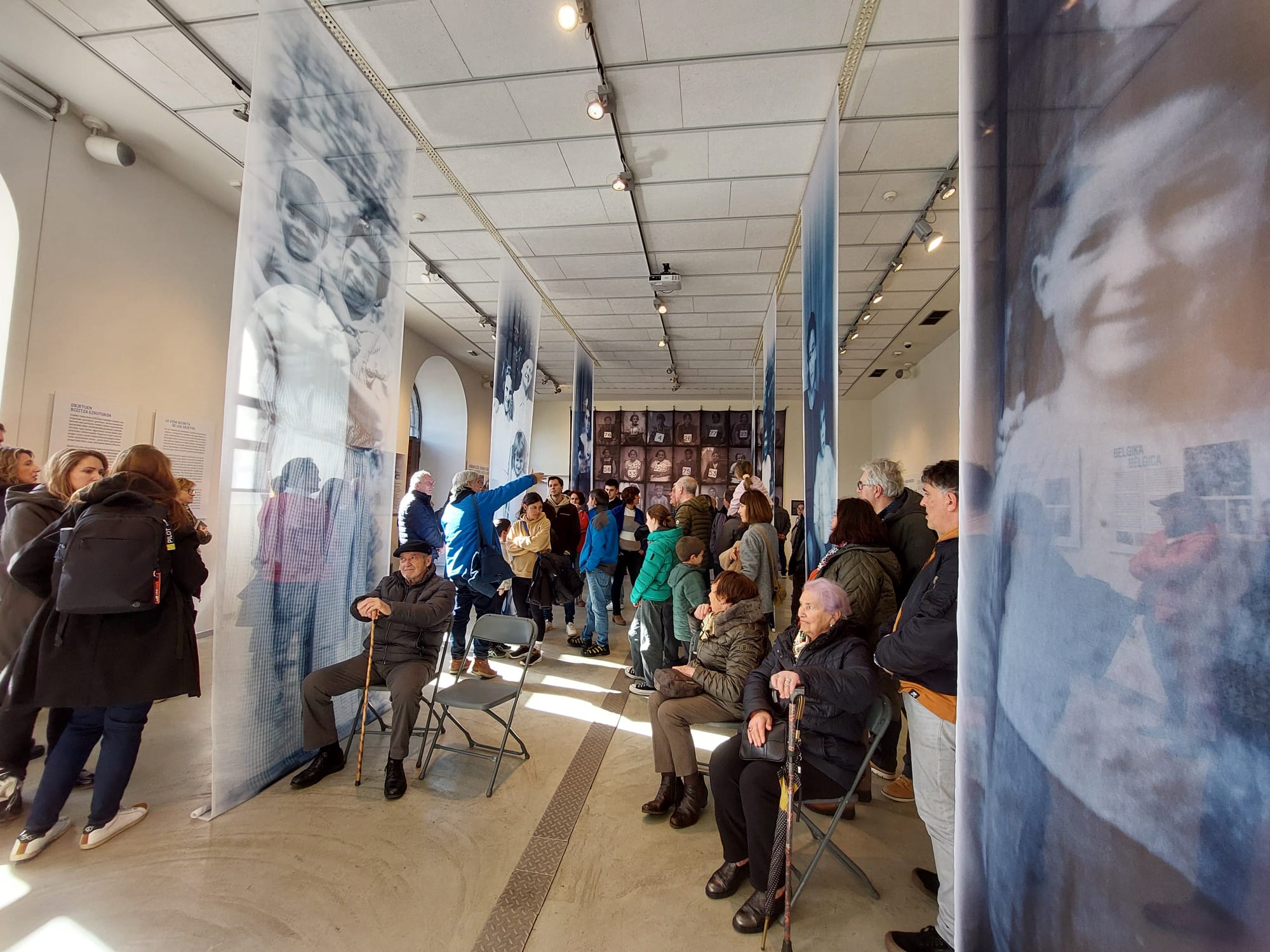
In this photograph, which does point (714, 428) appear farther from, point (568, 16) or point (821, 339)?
point (568, 16)

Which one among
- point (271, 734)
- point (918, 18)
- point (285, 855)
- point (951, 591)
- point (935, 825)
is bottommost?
point (285, 855)

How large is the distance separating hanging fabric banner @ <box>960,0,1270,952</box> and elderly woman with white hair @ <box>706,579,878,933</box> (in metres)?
0.73

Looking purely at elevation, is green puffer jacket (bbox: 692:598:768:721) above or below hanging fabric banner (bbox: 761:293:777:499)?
below

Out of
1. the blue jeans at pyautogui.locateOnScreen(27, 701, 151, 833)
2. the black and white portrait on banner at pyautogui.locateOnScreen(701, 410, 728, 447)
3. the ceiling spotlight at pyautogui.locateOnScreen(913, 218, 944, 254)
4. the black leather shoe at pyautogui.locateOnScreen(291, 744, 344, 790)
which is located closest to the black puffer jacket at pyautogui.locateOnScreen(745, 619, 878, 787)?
the black leather shoe at pyautogui.locateOnScreen(291, 744, 344, 790)

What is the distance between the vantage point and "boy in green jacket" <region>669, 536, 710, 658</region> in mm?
3939

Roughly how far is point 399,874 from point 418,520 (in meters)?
2.45

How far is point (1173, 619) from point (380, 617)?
3243mm

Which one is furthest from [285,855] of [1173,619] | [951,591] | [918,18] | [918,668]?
[918,18]

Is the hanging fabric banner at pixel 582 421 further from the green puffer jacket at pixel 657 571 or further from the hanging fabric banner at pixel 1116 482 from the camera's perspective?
the hanging fabric banner at pixel 1116 482

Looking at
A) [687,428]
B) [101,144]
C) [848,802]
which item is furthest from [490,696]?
[687,428]

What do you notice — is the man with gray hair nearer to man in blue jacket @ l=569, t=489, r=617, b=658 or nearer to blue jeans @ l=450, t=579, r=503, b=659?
man in blue jacket @ l=569, t=489, r=617, b=658

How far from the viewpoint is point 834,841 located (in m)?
2.56

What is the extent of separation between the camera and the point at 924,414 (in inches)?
400

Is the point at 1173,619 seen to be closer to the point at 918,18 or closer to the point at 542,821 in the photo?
the point at 542,821
